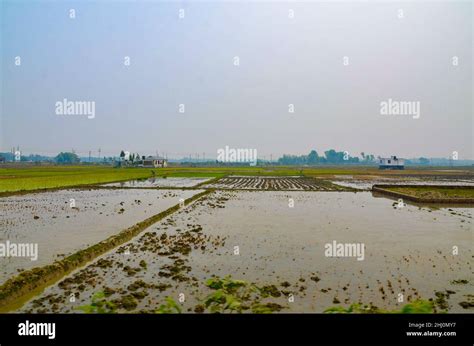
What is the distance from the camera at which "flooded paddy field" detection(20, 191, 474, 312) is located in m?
6.67

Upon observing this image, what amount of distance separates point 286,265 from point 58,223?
10226mm

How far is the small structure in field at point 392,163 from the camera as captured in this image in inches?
3590

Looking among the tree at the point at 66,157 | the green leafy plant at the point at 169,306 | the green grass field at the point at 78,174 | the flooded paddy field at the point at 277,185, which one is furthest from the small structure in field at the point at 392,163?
the tree at the point at 66,157

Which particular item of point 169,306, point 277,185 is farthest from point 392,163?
point 169,306

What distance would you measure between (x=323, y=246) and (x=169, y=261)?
189 inches

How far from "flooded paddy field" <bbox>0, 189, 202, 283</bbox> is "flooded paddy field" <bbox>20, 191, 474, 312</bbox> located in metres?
1.43

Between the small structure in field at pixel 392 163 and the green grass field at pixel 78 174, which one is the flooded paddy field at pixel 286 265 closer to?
the green grass field at pixel 78 174

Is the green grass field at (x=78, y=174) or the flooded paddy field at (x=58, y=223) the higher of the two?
the green grass field at (x=78, y=174)

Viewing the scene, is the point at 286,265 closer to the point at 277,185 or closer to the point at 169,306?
→ the point at 169,306

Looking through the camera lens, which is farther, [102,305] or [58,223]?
[58,223]

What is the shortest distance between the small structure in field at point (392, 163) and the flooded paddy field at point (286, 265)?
80.4m

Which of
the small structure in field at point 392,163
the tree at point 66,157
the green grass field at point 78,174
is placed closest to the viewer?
the green grass field at point 78,174

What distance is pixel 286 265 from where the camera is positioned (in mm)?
9109

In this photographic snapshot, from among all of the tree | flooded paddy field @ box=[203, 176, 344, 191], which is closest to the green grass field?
flooded paddy field @ box=[203, 176, 344, 191]
